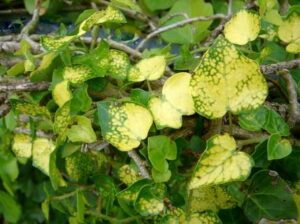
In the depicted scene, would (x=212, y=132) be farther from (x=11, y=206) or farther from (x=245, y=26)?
(x=11, y=206)

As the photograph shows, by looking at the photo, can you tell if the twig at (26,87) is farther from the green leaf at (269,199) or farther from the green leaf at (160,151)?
the green leaf at (269,199)

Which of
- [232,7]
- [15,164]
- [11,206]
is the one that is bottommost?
[11,206]

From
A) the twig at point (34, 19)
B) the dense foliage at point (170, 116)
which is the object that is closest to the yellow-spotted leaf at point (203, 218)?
the dense foliage at point (170, 116)

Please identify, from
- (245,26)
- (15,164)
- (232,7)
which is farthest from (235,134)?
(15,164)

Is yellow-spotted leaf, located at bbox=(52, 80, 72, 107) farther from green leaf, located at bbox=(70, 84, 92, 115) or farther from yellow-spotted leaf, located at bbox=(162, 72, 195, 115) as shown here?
yellow-spotted leaf, located at bbox=(162, 72, 195, 115)

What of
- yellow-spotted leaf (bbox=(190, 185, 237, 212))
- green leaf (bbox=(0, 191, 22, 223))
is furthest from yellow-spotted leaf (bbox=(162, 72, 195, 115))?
green leaf (bbox=(0, 191, 22, 223))

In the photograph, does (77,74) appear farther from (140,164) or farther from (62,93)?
(140,164)

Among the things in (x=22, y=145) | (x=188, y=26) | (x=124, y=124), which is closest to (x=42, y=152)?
(x=22, y=145)

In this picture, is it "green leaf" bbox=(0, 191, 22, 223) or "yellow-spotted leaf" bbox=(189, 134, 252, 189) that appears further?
"green leaf" bbox=(0, 191, 22, 223)
